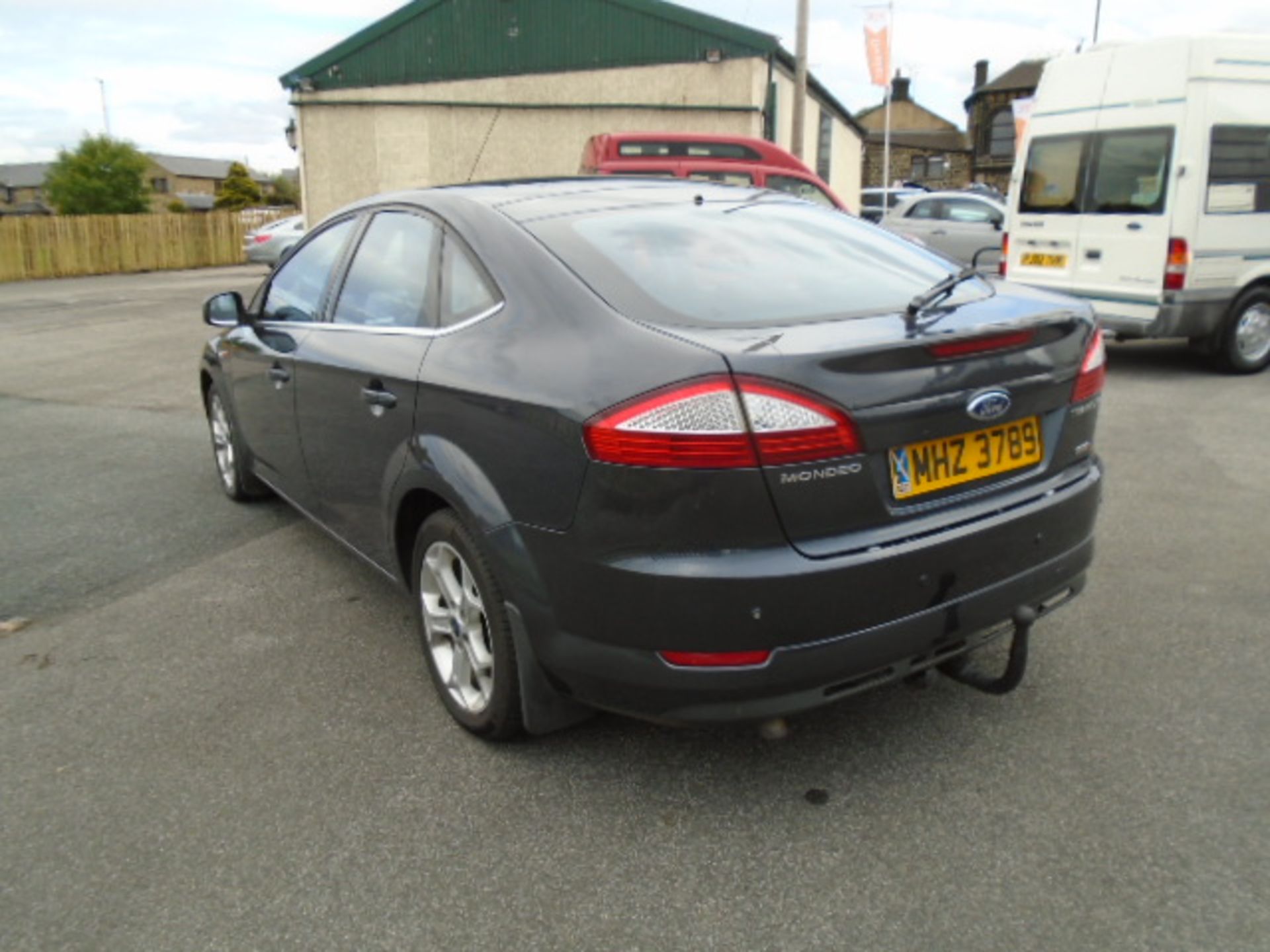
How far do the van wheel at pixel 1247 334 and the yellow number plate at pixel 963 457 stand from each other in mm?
7369

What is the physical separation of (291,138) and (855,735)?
23.6 meters

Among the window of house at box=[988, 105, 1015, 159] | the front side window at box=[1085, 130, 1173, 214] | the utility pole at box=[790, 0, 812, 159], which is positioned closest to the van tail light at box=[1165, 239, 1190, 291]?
the front side window at box=[1085, 130, 1173, 214]

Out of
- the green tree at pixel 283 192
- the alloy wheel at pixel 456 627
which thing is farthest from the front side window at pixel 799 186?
the green tree at pixel 283 192

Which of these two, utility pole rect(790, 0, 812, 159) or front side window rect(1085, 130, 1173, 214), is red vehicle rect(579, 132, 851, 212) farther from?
utility pole rect(790, 0, 812, 159)

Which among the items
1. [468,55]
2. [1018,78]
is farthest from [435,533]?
[1018,78]

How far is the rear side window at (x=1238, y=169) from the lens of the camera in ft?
27.6

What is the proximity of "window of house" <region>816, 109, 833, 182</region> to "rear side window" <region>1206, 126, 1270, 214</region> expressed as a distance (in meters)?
17.7

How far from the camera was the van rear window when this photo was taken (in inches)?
337

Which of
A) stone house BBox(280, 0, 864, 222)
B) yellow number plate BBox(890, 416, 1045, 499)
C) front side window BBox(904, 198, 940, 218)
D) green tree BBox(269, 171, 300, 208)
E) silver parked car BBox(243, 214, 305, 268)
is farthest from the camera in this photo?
green tree BBox(269, 171, 300, 208)

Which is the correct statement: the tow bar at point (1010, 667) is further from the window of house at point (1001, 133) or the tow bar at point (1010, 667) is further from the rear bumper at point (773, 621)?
the window of house at point (1001, 133)

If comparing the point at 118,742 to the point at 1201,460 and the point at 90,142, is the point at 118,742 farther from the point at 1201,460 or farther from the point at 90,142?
the point at 90,142

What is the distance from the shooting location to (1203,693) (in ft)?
10.3

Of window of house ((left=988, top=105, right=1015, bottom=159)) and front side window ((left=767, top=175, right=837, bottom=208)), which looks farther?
window of house ((left=988, top=105, right=1015, bottom=159))

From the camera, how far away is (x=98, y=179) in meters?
54.8
